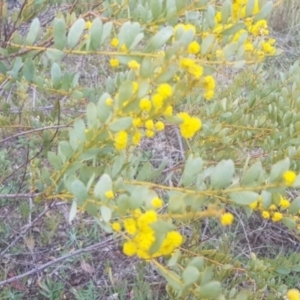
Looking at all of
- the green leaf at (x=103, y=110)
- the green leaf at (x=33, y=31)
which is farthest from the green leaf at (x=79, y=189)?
the green leaf at (x=33, y=31)

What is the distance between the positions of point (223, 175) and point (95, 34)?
308 mm

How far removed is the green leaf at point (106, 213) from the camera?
0.63m

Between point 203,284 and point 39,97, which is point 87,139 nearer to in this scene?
point 203,284

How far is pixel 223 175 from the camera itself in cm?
66

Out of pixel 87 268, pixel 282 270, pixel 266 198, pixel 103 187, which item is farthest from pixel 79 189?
pixel 87 268

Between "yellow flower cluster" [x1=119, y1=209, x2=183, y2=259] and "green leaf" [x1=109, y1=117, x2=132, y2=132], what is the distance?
10cm

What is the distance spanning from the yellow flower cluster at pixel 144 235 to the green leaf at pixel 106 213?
0.07 feet

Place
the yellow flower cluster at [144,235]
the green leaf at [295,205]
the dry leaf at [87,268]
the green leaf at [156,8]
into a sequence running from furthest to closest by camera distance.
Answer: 1. the dry leaf at [87,268]
2. the green leaf at [156,8]
3. the green leaf at [295,205]
4. the yellow flower cluster at [144,235]

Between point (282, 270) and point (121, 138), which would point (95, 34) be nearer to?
point (121, 138)

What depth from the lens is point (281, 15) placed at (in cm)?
423

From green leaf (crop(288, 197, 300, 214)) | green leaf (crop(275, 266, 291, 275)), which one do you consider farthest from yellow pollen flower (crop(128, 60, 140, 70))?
green leaf (crop(275, 266, 291, 275))

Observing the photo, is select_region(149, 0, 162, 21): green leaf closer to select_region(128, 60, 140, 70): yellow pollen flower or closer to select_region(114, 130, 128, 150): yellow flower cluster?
select_region(128, 60, 140, 70): yellow pollen flower

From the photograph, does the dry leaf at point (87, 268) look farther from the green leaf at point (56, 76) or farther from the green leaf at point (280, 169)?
the green leaf at point (280, 169)

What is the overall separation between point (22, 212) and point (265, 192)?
152cm
